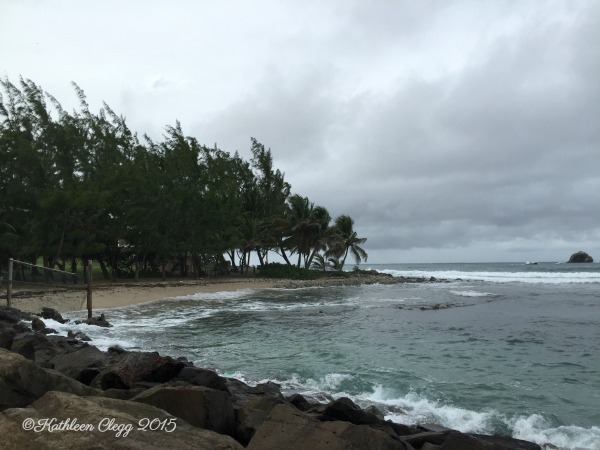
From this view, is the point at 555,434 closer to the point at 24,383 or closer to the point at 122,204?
the point at 24,383

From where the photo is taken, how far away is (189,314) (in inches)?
815

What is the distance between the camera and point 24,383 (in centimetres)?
513

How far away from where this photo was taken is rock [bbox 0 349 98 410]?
5.02 meters

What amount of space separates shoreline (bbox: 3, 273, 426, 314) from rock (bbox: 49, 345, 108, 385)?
1126 cm

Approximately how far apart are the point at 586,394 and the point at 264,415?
6.30 m

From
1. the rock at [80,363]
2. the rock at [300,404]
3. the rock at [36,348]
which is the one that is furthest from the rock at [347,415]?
the rock at [36,348]

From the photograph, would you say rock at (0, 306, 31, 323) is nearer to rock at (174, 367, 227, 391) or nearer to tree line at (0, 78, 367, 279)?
rock at (174, 367, 227, 391)

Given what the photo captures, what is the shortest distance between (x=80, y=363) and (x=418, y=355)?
7668 mm

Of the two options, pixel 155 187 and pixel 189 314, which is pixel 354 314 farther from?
pixel 155 187

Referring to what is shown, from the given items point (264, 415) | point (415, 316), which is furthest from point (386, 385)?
point (415, 316)

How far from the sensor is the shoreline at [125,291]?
60.3 feet

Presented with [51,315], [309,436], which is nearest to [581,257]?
[51,315]

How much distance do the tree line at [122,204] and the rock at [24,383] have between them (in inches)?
1029

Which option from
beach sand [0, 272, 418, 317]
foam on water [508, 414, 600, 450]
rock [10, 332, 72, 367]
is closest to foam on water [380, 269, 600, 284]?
beach sand [0, 272, 418, 317]
